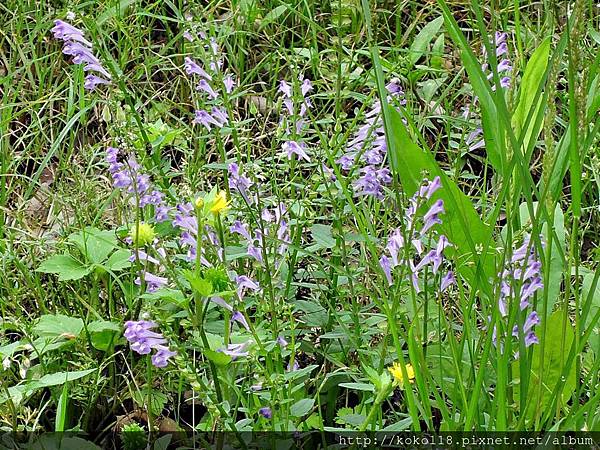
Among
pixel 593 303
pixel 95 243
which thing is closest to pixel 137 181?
pixel 95 243

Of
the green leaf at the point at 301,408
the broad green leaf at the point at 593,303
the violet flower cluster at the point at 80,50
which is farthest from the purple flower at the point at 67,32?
the broad green leaf at the point at 593,303

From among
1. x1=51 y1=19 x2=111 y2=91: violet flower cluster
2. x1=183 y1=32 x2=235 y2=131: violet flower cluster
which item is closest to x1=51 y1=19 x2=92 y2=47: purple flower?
x1=51 y1=19 x2=111 y2=91: violet flower cluster

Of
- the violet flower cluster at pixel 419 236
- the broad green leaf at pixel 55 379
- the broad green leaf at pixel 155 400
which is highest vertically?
the violet flower cluster at pixel 419 236

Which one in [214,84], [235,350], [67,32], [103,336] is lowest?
[103,336]

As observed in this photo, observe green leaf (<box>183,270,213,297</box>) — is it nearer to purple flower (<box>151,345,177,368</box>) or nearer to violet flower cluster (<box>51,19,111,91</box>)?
purple flower (<box>151,345,177,368</box>)

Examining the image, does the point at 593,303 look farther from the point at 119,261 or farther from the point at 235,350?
the point at 119,261

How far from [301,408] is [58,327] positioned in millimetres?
595

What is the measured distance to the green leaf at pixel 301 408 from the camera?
133cm

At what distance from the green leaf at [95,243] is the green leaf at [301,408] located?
640 mm

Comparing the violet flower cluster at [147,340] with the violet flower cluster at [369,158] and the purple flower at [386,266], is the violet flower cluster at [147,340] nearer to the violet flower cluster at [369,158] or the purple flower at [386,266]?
A: the purple flower at [386,266]

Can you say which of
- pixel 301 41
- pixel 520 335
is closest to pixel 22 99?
pixel 301 41

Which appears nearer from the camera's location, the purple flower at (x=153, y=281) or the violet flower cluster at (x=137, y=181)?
the purple flower at (x=153, y=281)

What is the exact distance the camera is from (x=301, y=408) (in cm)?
135

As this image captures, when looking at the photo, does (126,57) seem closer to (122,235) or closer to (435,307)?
(122,235)
